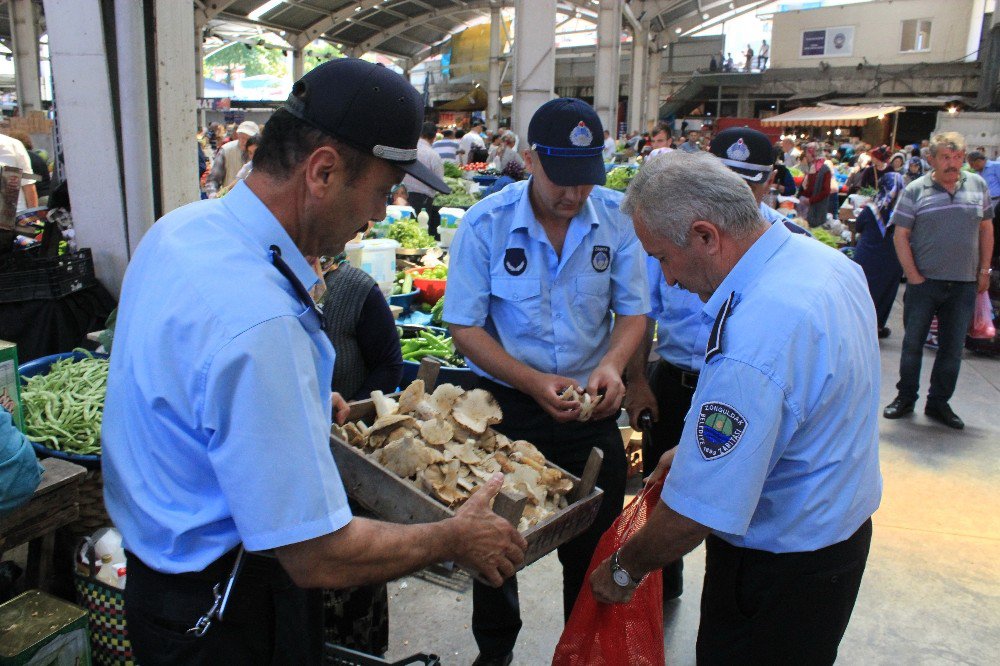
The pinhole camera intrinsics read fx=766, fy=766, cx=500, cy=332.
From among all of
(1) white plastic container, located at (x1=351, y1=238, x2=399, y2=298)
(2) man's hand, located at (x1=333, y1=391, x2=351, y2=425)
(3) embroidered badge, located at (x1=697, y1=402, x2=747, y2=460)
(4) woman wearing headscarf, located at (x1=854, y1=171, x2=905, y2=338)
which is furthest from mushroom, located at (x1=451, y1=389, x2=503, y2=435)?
(4) woman wearing headscarf, located at (x1=854, y1=171, x2=905, y2=338)

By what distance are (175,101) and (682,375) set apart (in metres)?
3.46

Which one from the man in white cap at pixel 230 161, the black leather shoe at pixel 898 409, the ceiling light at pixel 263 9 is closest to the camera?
the black leather shoe at pixel 898 409

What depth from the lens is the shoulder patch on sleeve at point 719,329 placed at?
1.83 metres

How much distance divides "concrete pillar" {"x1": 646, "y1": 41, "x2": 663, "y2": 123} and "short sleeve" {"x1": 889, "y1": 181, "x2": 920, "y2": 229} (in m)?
30.7

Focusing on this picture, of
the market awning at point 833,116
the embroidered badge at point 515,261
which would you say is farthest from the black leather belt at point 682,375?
the market awning at point 833,116

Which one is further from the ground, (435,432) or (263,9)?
(263,9)

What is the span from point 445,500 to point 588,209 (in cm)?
136

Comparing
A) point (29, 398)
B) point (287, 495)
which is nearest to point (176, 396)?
point (287, 495)

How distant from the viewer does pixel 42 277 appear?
172 inches

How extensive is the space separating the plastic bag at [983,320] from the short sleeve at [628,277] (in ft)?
20.8

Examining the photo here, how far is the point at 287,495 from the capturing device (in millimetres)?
1378

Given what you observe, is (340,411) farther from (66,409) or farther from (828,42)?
(828,42)

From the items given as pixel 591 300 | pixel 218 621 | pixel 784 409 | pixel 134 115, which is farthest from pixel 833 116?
pixel 218 621

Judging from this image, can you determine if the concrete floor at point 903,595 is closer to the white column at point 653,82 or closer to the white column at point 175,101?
the white column at point 175,101
